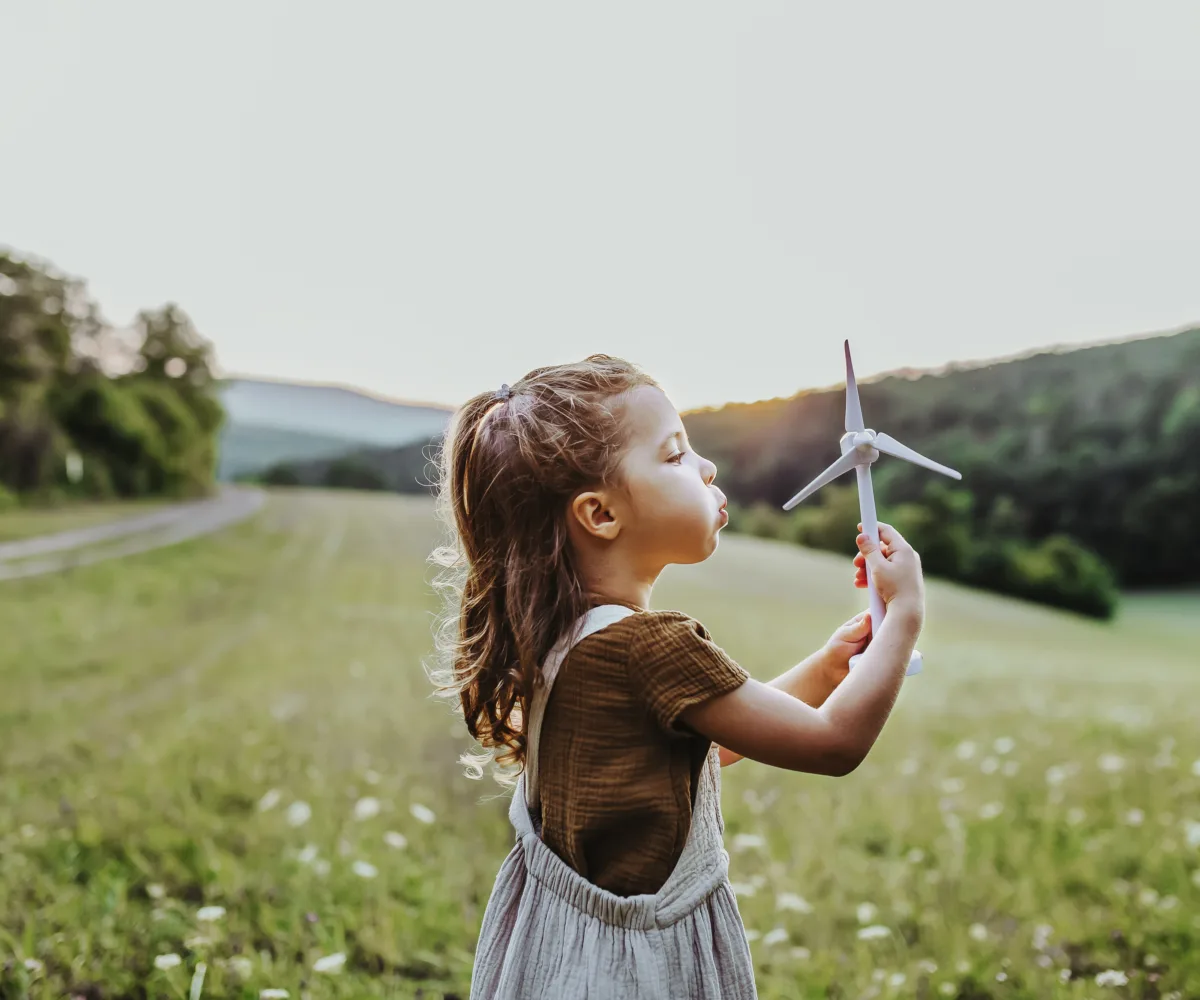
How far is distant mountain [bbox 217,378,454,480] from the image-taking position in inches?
230

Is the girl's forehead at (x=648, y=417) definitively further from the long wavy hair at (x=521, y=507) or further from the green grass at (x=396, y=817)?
the green grass at (x=396, y=817)

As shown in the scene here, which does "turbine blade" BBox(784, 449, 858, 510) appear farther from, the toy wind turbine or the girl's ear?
the girl's ear

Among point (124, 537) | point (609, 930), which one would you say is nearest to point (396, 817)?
point (609, 930)

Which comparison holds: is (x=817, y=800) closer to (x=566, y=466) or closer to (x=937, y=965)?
(x=937, y=965)

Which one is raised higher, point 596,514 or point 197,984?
point 596,514

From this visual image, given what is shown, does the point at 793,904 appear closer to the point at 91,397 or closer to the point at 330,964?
the point at 330,964

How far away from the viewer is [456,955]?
1.87 meters

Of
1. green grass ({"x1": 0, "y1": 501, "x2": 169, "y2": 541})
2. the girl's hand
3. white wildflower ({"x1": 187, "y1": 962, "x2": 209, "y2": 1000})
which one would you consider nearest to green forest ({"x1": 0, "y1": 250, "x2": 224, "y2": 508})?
green grass ({"x1": 0, "y1": 501, "x2": 169, "y2": 541})

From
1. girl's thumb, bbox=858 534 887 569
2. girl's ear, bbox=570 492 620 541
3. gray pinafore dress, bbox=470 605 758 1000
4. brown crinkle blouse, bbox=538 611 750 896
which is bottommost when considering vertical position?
gray pinafore dress, bbox=470 605 758 1000

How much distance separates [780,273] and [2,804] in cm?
270

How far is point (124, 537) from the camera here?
5.11 meters

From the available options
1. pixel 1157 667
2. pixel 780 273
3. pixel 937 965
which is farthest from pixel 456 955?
pixel 1157 667

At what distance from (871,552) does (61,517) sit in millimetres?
4998

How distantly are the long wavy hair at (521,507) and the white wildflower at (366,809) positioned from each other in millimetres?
1534
